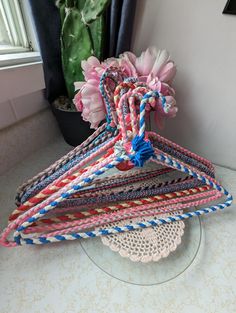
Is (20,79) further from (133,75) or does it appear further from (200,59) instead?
(200,59)

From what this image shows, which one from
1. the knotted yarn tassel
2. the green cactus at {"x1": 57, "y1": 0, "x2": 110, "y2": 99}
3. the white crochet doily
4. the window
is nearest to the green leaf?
the green cactus at {"x1": 57, "y1": 0, "x2": 110, "y2": 99}

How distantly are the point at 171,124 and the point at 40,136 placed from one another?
423 mm

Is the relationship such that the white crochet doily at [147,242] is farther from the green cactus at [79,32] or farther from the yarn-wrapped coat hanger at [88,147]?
the green cactus at [79,32]

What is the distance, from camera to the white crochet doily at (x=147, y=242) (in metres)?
0.36

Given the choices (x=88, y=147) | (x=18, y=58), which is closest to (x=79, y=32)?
(x=18, y=58)

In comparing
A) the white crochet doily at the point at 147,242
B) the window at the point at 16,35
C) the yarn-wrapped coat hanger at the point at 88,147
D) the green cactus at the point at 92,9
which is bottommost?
the white crochet doily at the point at 147,242

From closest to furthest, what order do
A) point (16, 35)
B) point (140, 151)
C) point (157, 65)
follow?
point (140, 151) → point (157, 65) → point (16, 35)

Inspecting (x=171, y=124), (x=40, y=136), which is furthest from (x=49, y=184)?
(x=171, y=124)

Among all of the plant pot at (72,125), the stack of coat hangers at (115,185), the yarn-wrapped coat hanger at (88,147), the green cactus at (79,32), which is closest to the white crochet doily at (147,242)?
the stack of coat hangers at (115,185)

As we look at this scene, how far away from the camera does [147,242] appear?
1.25 feet

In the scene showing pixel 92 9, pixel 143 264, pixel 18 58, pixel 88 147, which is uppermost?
pixel 92 9

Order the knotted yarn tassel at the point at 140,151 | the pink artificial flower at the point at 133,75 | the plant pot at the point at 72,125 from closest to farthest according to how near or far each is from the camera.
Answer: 1. the knotted yarn tassel at the point at 140,151
2. the pink artificial flower at the point at 133,75
3. the plant pot at the point at 72,125

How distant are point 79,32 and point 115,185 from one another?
0.38 metres

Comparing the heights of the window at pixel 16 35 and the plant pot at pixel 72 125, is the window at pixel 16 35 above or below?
above
